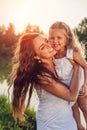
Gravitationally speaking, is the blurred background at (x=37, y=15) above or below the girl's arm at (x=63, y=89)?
above

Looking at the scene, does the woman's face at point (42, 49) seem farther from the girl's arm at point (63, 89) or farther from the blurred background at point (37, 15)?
the blurred background at point (37, 15)

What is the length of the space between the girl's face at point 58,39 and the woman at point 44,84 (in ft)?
0.60

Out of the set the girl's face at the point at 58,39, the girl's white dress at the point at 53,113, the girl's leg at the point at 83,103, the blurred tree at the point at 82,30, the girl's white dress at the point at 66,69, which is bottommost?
the girl's leg at the point at 83,103

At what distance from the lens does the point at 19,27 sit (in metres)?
2.99

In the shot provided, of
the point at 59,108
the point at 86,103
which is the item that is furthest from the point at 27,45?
the point at 86,103

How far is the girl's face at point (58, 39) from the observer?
1.75 metres

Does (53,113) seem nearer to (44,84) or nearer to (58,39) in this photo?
(44,84)

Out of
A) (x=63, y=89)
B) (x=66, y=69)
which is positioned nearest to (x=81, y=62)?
(x=66, y=69)

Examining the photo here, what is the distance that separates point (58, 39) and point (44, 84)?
0.31 m

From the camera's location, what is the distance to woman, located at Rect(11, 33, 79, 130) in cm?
151

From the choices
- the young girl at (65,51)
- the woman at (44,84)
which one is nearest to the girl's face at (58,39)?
the young girl at (65,51)

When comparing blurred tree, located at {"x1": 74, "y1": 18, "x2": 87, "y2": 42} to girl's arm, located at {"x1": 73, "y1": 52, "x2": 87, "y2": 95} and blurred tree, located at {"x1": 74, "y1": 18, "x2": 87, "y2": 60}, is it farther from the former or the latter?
girl's arm, located at {"x1": 73, "y1": 52, "x2": 87, "y2": 95}

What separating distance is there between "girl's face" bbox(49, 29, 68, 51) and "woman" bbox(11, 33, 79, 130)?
0.18 metres

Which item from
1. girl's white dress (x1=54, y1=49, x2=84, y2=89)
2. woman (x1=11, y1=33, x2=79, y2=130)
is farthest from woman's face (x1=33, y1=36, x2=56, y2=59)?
girl's white dress (x1=54, y1=49, x2=84, y2=89)
